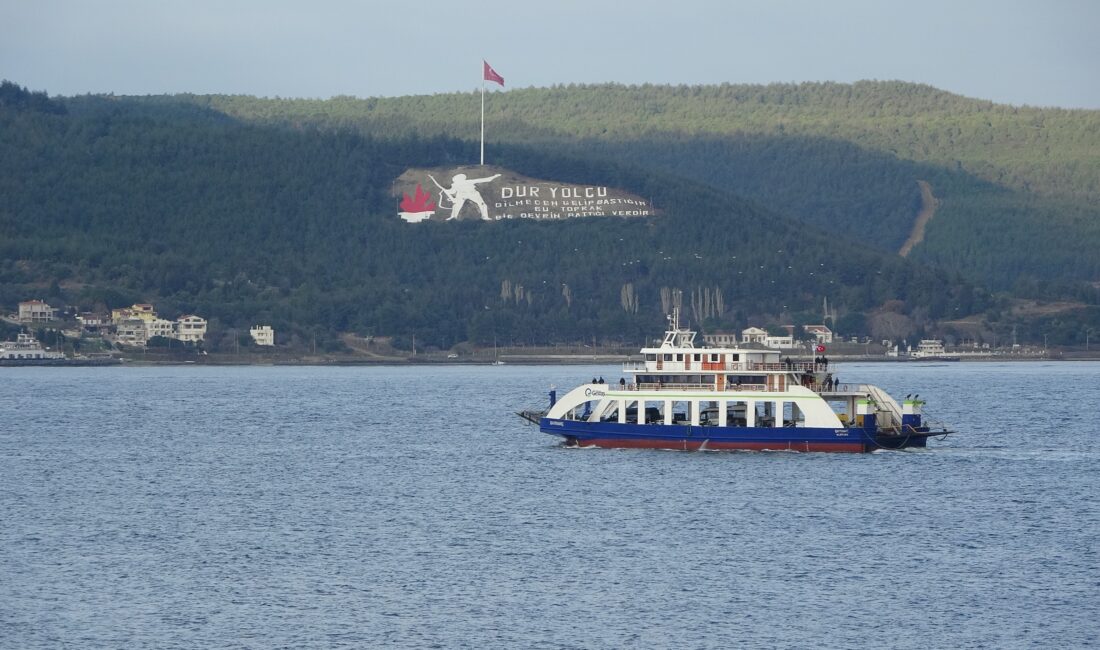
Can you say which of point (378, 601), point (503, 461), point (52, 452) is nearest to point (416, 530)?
point (378, 601)

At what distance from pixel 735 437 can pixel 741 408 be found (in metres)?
3.41

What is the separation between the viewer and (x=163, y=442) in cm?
12400

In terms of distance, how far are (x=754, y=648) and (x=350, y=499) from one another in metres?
36.9

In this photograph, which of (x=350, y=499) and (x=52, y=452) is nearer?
(x=350, y=499)

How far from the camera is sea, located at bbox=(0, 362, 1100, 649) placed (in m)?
56.3

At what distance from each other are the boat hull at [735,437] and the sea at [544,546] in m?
0.79

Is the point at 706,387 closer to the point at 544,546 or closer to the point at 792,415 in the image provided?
the point at 792,415

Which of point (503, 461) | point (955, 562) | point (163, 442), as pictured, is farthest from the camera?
point (163, 442)

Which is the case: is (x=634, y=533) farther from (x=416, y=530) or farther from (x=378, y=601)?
(x=378, y=601)

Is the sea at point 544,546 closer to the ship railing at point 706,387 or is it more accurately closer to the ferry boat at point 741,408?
the ferry boat at point 741,408

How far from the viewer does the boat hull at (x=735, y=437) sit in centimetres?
10100

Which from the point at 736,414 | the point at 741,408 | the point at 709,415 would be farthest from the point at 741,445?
the point at 709,415

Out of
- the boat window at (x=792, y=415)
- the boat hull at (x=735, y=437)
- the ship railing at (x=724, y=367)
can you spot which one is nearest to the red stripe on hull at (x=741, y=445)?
the boat hull at (x=735, y=437)

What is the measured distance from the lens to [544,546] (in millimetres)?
71312
